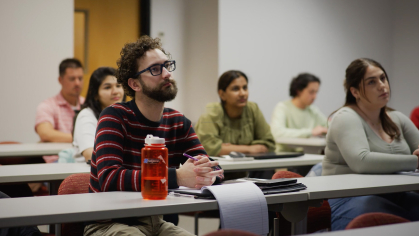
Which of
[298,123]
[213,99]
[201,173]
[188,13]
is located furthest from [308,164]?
[188,13]

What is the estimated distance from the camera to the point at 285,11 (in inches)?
233

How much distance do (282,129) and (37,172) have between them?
2.90 meters

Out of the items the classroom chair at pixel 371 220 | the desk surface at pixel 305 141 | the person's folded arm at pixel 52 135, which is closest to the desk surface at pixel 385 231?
the classroom chair at pixel 371 220

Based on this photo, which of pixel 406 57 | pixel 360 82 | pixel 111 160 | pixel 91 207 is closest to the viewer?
pixel 91 207

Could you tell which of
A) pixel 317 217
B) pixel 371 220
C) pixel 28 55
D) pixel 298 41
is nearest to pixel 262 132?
pixel 317 217

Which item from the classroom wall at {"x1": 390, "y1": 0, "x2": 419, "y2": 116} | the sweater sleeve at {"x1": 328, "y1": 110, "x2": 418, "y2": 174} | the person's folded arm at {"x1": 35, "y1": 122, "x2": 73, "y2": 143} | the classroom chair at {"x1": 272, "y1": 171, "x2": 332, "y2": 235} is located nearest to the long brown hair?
the sweater sleeve at {"x1": 328, "y1": 110, "x2": 418, "y2": 174}

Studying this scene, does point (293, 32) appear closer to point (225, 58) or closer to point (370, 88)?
point (225, 58)

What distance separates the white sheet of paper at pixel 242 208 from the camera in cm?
148

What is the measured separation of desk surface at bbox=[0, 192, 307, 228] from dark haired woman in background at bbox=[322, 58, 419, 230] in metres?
0.72

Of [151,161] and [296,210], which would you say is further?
[296,210]

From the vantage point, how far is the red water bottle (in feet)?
4.94

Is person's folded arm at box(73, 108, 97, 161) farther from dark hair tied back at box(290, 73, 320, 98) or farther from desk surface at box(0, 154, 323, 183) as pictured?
dark hair tied back at box(290, 73, 320, 98)

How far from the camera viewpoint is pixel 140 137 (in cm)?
182

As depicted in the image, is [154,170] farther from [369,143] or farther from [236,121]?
[236,121]
